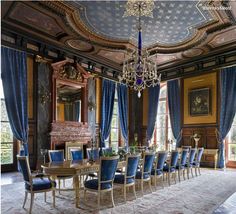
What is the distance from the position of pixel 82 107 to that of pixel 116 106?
2252mm

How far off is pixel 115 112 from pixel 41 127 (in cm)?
395

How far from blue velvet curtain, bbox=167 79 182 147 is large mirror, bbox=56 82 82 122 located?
3834 mm

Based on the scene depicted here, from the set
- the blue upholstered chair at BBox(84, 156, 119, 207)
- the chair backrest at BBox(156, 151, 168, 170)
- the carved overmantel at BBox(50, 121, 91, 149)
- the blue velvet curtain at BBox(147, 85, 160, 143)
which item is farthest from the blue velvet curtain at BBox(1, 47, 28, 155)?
the blue velvet curtain at BBox(147, 85, 160, 143)

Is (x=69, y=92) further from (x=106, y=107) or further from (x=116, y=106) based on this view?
(x=116, y=106)

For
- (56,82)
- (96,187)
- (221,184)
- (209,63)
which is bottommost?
(221,184)

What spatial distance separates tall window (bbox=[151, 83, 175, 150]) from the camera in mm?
10062

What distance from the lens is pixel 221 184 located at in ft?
18.0

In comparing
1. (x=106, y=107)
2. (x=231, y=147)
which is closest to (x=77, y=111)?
(x=106, y=107)

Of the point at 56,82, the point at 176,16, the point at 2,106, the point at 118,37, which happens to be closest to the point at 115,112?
the point at 56,82

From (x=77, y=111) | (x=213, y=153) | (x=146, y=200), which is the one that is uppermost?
(x=77, y=111)

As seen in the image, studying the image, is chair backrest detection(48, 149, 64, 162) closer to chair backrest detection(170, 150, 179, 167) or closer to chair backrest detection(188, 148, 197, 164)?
chair backrest detection(170, 150, 179, 167)

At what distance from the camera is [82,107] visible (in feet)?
27.6

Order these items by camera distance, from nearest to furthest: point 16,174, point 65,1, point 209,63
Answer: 1. point 65,1
2. point 16,174
3. point 209,63

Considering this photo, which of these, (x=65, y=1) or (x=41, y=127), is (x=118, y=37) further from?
(x=41, y=127)
